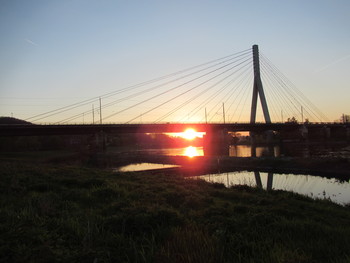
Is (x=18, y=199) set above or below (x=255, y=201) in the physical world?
above

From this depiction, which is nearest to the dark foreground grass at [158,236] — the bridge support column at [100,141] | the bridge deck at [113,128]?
the bridge deck at [113,128]

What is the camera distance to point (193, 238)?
21.0ft

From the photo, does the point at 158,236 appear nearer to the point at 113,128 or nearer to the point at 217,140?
the point at 113,128

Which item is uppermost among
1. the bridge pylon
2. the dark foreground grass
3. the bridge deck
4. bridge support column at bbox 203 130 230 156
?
the bridge pylon

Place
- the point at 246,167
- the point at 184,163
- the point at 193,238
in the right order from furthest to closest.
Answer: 1. the point at 184,163
2. the point at 246,167
3. the point at 193,238

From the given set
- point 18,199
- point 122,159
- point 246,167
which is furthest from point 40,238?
point 122,159

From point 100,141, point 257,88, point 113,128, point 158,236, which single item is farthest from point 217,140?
point 158,236

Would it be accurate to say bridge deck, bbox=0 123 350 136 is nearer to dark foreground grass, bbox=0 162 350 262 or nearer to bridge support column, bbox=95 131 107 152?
bridge support column, bbox=95 131 107 152

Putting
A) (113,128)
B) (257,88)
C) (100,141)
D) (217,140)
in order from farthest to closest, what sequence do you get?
(217,140) → (100,141) → (113,128) → (257,88)

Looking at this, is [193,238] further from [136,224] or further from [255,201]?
[255,201]

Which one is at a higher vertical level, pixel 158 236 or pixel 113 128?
pixel 113 128

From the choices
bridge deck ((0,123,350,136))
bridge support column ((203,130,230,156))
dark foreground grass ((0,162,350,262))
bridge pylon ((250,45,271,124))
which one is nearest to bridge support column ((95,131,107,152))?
bridge deck ((0,123,350,136))

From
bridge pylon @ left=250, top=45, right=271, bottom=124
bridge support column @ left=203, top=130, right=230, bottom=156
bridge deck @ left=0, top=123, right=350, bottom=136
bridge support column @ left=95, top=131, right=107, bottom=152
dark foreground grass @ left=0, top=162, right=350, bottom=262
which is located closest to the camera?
dark foreground grass @ left=0, top=162, right=350, bottom=262

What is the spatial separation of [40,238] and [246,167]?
43771mm
